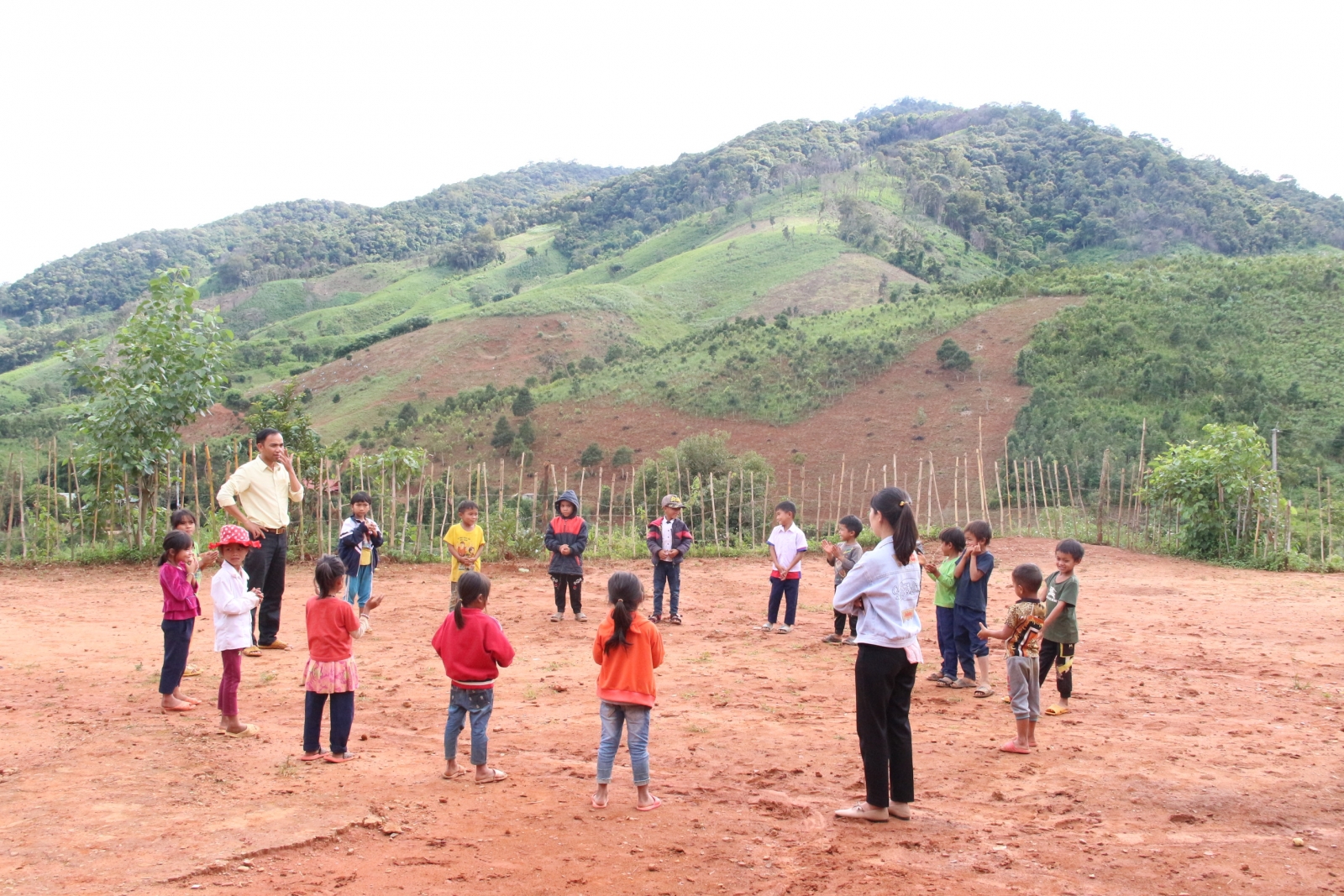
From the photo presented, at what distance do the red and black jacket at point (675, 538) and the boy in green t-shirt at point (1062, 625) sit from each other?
4097mm

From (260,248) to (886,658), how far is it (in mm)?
109582

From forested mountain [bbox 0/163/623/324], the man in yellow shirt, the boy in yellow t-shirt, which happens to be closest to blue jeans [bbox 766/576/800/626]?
the boy in yellow t-shirt

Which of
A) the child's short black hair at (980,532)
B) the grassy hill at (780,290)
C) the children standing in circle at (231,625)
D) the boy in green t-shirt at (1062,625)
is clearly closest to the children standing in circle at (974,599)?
the child's short black hair at (980,532)

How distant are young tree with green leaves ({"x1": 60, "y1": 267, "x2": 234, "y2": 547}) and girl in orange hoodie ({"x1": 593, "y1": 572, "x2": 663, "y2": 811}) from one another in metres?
10.8

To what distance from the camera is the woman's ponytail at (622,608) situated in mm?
5086

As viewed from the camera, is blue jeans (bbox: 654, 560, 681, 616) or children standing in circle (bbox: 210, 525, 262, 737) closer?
children standing in circle (bbox: 210, 525, 262, 737)

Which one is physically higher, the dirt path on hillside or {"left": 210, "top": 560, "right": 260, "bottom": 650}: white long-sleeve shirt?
the dirt path on hillside

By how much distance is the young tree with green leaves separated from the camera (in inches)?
528

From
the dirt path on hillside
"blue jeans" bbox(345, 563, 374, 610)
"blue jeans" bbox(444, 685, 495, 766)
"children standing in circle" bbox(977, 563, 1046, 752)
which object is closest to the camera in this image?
"blue jeans" bbox(444, 685, 495, 766)

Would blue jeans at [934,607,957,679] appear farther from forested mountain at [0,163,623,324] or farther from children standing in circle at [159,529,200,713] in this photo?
forested mountain at [0,163,623,324]

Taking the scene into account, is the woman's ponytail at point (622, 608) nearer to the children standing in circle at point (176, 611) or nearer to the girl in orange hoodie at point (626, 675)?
the girl in orange hoodie at point (626, 675)

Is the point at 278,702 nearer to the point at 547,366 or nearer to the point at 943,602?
the point at 943,602

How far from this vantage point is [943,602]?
315 inches

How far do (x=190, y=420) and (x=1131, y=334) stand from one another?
122ft
